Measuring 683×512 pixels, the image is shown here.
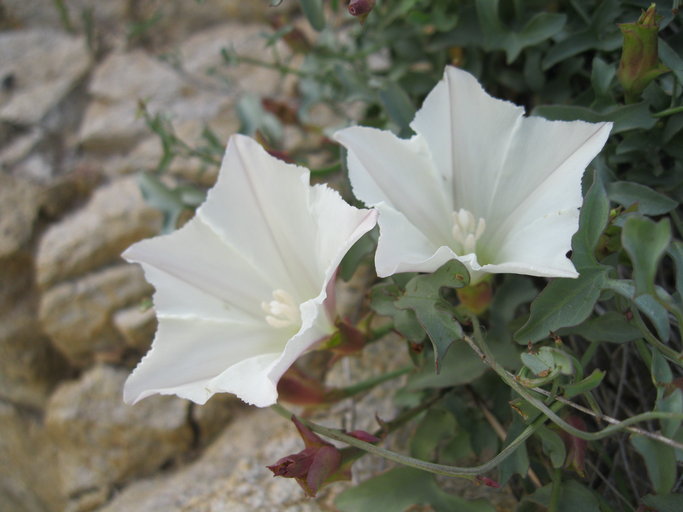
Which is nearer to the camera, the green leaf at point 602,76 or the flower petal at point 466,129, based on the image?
the flower petal at point 466,129

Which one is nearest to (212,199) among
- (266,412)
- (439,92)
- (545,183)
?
(439,92)

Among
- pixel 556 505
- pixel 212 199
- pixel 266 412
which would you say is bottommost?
pixel 266 412

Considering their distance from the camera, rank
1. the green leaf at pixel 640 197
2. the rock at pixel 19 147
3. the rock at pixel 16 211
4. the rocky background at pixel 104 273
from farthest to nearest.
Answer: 1. the rock at pixel 19 147
2. the rock at pixel 16 211
3. the rocky background at pixel 104 273
4. the green leaf at pixel 640 197

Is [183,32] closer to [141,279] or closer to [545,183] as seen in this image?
[141,279]

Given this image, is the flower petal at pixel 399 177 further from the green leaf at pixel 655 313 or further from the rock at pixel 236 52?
the rock at pixel 236 52

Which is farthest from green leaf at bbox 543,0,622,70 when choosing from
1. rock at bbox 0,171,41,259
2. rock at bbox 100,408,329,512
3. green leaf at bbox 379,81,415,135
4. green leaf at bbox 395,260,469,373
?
rock at bbox 0,171,41,259

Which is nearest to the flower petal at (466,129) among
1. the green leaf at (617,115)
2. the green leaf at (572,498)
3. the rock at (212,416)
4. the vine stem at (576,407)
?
the green leaf at (617,115)
